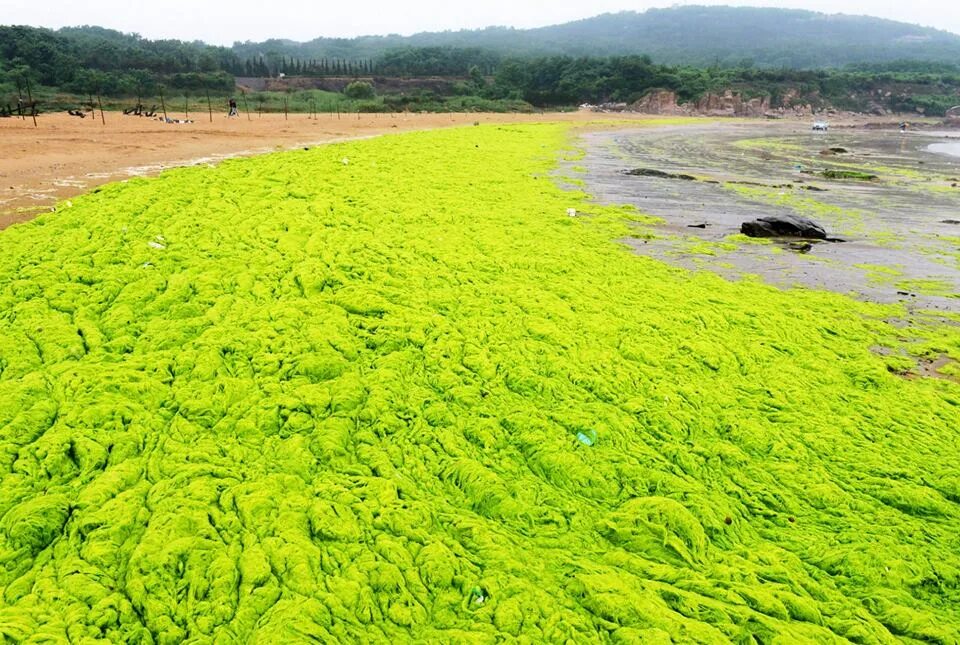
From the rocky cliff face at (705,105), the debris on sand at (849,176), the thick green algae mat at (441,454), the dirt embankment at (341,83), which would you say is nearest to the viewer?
the thick green algae mat at (441,454)

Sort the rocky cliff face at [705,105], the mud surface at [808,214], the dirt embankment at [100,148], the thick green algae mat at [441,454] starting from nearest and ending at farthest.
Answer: the thick green algae mat at [441,454] → the mud surface at [808,214] → the dirt embankment at [100,148] → the rocky cliff face at [705,105]

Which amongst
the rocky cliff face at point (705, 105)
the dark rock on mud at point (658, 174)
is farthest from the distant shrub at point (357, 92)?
the dark rock on mud at point (658, 174)

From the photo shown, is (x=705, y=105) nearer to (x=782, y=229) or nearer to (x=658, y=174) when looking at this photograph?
(x=658, y=174)

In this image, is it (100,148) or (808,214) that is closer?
(808,214)

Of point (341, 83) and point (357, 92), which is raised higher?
point (341, 83)

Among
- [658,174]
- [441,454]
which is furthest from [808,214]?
[441,454]

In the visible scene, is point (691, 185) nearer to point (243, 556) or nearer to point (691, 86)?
point (243, 556)

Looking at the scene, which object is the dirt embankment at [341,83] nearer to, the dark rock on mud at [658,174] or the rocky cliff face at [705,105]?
the rocky cliff face at [705,105]
